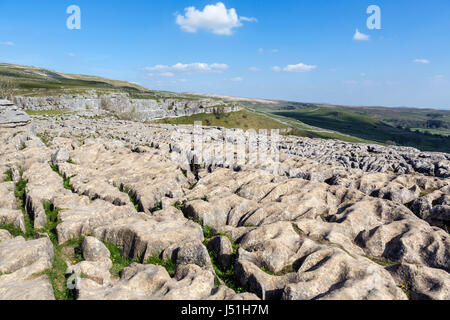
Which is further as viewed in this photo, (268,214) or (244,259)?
(268,214)

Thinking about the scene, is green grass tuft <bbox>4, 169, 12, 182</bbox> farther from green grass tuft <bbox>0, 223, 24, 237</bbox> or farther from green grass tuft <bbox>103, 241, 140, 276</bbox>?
green grass tuft <bbox>103, 241, 140, 276</bbox>

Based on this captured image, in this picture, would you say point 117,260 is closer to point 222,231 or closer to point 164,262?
point 164,262

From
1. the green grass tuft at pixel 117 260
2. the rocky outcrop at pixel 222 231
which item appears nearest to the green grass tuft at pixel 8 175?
the rocky outcrop at pixel 222 231

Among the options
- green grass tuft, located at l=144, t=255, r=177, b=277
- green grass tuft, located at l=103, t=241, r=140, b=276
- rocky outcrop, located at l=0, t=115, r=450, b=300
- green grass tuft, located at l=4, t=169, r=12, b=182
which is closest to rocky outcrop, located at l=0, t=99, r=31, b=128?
rocky outcrop, located at l=0, t=115, r=450, b=300

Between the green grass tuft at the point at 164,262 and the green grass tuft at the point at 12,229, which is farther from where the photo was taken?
the green grass tuft at the point at 12,229

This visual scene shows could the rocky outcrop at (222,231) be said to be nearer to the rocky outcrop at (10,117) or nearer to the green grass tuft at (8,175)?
the green grass tuft at (8,175)

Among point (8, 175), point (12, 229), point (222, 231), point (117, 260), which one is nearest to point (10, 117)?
point (8, 175)

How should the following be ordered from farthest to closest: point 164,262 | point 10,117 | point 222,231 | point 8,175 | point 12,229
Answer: point 10,117, point 8,175, point 222,231, point 12,229, point 164,262

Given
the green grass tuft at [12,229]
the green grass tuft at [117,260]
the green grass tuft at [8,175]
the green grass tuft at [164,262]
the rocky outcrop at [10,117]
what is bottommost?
the green grass tuft at [117,260]

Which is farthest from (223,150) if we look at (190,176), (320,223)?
(320,223)

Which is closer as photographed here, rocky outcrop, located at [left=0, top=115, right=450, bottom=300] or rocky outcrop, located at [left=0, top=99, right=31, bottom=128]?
rocky outcrop, located at [left=0, top=115, right=450, bottom=300]

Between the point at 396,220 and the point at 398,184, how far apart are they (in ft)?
47.3
